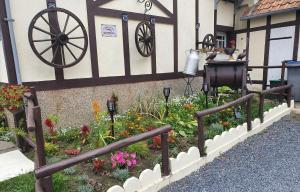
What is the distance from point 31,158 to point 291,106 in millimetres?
6016

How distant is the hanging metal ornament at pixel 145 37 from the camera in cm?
513

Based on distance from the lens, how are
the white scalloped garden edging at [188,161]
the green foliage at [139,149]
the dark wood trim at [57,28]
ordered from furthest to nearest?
the dark wood trim at [57,28] → the green foliage at [139,149] → the white scalloped garden edging at [188,161]

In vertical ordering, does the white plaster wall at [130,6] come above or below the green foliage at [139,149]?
above

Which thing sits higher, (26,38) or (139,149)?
(26,38)

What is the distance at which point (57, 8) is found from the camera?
12.7ft

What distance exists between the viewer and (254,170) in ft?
10.2

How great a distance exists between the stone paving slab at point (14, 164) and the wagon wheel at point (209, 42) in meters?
5.72

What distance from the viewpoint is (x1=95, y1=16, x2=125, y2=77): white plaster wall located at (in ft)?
15.3

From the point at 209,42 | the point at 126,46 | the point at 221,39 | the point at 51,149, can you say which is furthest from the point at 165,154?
the point at 221,39

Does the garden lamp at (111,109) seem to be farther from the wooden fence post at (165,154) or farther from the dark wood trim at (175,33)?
the dark wood trim at (175,33)

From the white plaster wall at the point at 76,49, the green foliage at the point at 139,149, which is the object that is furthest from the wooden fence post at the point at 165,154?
the white plaster wall at the point at 76,49

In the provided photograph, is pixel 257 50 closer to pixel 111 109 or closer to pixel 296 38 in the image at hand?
pixel 296 38

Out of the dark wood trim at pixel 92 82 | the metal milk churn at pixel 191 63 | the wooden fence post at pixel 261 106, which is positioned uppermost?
the metal milk churn at pixel 191 63

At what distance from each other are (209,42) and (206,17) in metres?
0.84
